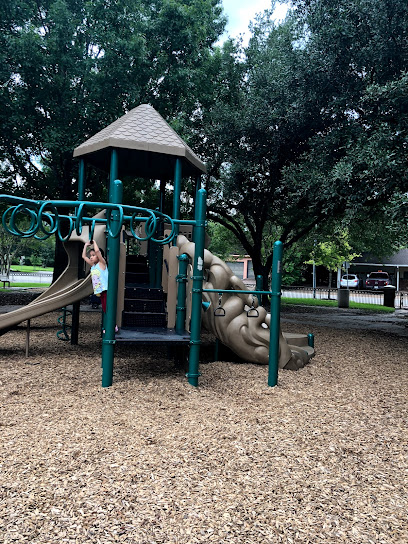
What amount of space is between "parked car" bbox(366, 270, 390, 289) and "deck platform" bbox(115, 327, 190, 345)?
37469mm

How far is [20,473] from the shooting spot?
2701mm

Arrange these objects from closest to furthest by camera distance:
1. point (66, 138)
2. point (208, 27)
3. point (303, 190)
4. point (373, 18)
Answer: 1. point (373, 18)
2. point (303, 190)
3. point (66, 138)
4. point (208, 27)

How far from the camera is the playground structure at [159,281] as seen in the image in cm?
452

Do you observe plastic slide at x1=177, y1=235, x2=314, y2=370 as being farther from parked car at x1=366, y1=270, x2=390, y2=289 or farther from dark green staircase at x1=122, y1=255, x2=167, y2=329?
parked car at x1=366, y1=270, x2=390, y2=289

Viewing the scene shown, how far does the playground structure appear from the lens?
14.8ft

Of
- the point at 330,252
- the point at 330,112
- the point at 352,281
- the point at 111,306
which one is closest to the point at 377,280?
the point at 352,281

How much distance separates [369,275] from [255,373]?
3969 cm

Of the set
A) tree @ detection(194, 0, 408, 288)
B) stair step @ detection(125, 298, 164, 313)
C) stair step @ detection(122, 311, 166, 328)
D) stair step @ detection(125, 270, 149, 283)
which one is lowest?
stair step @ detection(122, 311, 166, 328)

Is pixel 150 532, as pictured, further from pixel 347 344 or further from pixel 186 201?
pixel 186 201

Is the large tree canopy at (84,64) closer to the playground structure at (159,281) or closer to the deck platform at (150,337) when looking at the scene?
the playground structure at (159,281)

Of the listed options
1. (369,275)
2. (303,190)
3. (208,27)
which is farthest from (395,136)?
(369,275)

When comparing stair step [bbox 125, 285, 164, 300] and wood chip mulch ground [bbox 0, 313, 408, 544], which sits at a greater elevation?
stair step [bbox 125, 285, 164, 300]

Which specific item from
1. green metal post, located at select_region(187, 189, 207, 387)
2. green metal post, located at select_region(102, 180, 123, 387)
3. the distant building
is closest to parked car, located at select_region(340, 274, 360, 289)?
the distant building

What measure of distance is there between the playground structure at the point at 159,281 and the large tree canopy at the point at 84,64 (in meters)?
4.79
